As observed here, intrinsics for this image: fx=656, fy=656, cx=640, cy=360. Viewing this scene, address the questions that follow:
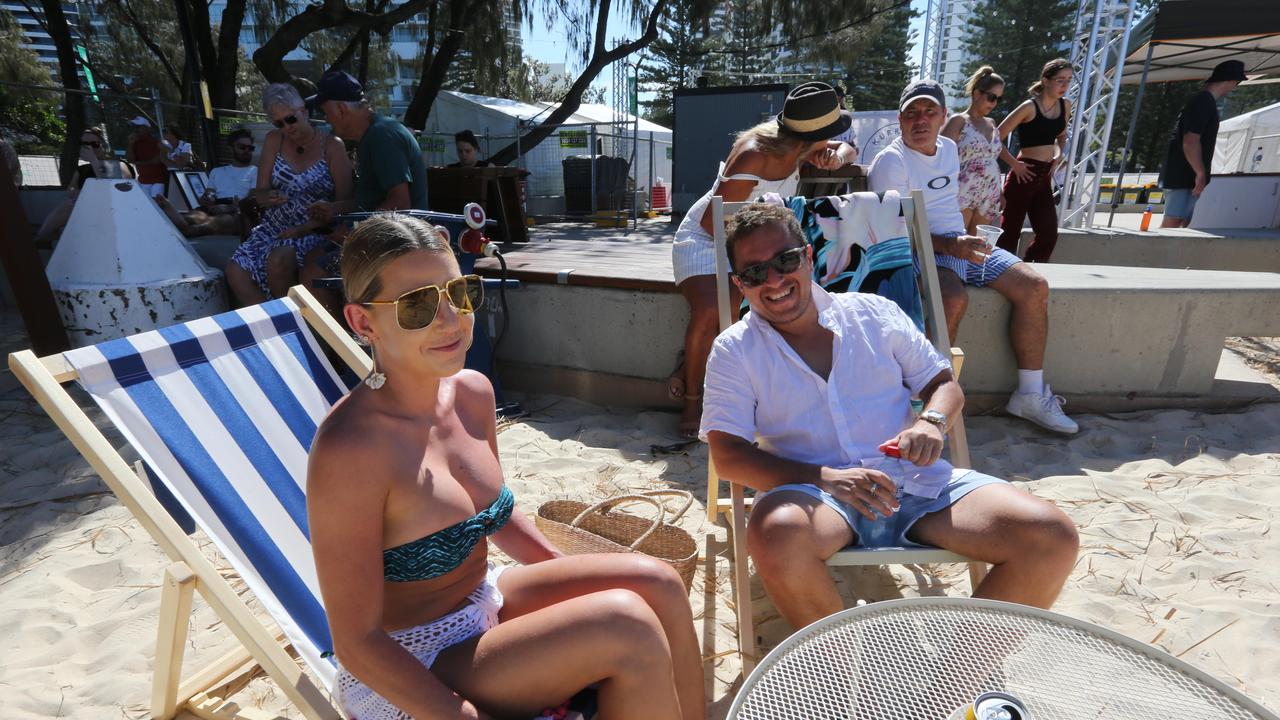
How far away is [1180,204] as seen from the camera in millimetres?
8031

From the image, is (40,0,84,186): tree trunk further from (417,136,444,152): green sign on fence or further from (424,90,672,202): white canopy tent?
(424,90,672,202): white canopy tent

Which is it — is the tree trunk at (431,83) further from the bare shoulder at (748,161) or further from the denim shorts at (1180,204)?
the denim shorts at (1180,204)

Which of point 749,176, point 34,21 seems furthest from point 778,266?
point 34,21

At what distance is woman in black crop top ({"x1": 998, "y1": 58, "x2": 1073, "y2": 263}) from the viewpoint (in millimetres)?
5301

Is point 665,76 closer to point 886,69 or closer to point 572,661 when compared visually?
point 886,69

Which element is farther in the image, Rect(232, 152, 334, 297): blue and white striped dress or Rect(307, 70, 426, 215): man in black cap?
Rect(232, 152, 334, 297): blue and white striped dress

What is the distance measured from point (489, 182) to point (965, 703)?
5.78m

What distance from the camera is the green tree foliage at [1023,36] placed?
3553 cm

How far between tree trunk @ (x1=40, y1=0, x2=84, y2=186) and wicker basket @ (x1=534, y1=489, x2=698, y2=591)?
39.4 ft

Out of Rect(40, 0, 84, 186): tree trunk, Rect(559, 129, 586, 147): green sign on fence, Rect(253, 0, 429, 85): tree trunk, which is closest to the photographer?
Rect(253, 0, 429, 85): tree trunk

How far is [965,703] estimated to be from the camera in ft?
3.77

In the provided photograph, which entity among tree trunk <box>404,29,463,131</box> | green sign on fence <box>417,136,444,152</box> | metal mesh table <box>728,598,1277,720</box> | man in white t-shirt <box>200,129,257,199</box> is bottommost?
metal mesh table <box>728,598,1277,720</box>

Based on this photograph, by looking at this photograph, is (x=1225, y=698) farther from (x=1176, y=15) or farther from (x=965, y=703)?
(x=1176, y=15)

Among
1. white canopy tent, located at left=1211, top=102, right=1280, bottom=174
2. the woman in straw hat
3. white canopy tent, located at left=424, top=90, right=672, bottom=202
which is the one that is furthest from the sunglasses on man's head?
white canopy tent, located at left=1211, top=102, right=1280, bottom=174
